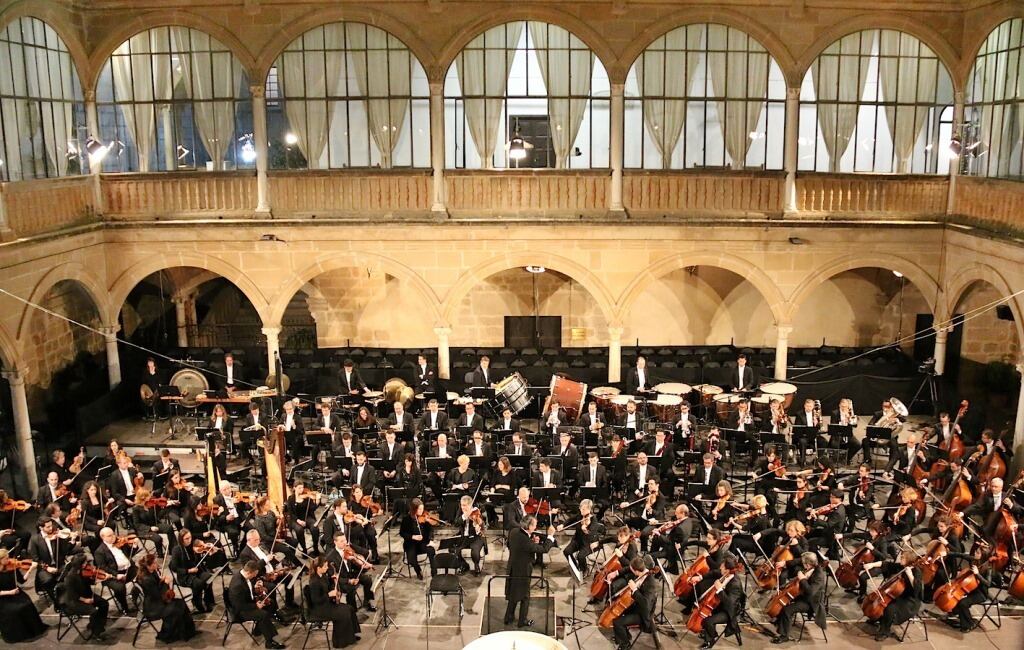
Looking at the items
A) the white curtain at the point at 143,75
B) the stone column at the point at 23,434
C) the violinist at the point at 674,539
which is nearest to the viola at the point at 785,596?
the violinist at the point at 674,539

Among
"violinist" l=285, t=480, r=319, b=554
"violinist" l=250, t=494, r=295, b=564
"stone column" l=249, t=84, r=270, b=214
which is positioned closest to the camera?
"violinist" l=250, t=494, r=295, b=564

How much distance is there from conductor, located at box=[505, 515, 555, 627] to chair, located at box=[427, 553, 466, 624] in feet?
2.18

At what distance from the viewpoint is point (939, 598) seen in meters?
12.8

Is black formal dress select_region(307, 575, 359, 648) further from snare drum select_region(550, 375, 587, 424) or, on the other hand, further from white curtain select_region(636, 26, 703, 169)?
white curtain select_region(636, 26, 703, 169)

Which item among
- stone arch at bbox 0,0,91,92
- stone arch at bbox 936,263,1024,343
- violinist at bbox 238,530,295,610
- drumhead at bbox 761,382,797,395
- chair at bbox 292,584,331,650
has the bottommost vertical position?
chair at bbox 292,584,331,650

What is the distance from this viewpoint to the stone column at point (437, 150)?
19219mm

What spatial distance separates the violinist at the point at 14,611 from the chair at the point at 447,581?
5026mm

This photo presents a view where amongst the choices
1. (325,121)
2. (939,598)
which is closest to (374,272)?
(325,121)

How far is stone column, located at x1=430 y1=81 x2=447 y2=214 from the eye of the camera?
1922 centimetres

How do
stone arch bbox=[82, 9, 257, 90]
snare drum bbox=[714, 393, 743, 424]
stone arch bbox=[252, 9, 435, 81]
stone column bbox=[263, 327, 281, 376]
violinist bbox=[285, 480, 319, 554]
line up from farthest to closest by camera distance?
stone column bbox=[263, 327, 281, 376]
stone arch bbox=[82, 9, 257, 90]
stone arch bbox=[252, 9, 435, 81]
snare drum bbox=[714, 393, 743, 424]
violinist bbox=[285, 480, 319, 554]

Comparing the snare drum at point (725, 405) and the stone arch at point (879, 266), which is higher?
the stone arch at point (879, 266)

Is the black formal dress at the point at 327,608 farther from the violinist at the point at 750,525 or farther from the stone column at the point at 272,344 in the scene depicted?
the stone column at the point at 272,344


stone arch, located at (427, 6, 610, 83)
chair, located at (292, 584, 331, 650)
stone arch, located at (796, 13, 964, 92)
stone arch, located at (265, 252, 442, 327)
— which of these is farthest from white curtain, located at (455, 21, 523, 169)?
chair, located at (292, 584, 331, 650)

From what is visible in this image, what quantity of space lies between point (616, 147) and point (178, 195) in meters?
8.64
